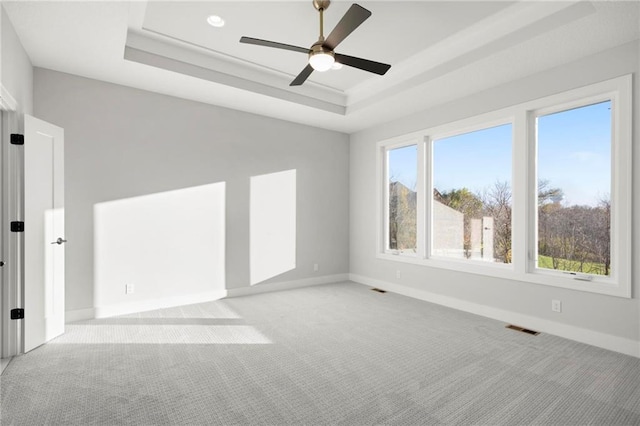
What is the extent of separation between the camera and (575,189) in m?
3.43

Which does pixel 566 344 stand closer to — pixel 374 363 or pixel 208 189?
pixel 374 363

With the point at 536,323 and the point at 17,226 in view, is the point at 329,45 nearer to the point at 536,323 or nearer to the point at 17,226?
the point at 17,226

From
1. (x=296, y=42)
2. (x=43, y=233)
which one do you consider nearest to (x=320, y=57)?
(x=296, y=42)

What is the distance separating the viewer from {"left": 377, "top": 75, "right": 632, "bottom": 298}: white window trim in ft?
9.86

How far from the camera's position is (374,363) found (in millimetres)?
2744

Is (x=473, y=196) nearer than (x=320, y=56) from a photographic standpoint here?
No

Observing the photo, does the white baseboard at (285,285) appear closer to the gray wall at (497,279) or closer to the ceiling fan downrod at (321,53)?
the gray wall at (497,279)

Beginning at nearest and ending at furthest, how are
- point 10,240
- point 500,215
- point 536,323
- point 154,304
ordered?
point 10,240
point 536,323
point 500,215
point 154,304

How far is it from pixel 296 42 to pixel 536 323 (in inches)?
155

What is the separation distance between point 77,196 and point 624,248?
562cm

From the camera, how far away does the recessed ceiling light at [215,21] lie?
121 inches

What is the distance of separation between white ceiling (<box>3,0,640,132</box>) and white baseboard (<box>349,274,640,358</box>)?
2.67 meters

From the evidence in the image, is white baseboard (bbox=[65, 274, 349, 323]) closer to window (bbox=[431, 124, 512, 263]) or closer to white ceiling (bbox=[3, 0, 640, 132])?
window (bbox=[431, 124, 512, 263])

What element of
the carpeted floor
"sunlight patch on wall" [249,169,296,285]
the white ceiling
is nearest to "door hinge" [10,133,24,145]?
the white ceiling
